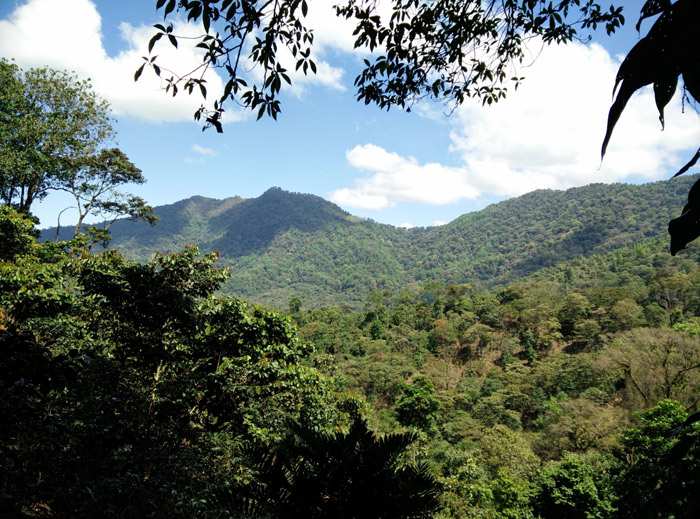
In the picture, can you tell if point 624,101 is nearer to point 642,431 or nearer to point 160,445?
point 160,445

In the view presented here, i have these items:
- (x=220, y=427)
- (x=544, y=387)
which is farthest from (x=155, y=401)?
(x=544, y=387)

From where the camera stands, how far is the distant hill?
116812 mm

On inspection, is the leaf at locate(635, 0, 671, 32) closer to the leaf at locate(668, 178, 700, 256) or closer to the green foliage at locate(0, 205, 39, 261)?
the leaf at locate(668, 178, 700, 256)

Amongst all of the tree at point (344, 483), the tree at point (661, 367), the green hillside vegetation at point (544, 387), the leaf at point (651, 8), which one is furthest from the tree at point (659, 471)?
the tree at point (661, 367)

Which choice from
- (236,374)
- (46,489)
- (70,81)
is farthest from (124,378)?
(70,81)

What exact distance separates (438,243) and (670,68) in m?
174

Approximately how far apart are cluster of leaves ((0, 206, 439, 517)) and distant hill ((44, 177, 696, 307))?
96927 millimetres

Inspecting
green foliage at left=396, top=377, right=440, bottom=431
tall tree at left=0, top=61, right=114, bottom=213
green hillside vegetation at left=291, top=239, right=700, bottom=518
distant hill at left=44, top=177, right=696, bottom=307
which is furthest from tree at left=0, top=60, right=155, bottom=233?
distant hill at left=44, top=177, right=696, bottom=307

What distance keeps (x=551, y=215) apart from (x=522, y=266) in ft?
161

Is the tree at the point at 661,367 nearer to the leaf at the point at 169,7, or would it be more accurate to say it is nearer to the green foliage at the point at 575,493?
the green foliage at the point at 575,493

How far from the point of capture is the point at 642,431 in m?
15.0

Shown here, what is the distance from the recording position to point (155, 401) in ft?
25.9

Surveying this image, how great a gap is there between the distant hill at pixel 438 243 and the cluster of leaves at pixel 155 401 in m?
96.9

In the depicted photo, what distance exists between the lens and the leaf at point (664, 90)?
3.05 feet
